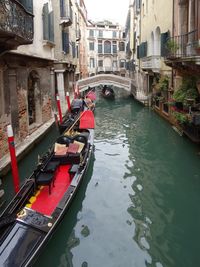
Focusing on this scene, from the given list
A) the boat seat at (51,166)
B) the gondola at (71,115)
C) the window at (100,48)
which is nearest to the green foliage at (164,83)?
the gondola at (71,115)

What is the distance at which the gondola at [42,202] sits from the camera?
3.89 metres

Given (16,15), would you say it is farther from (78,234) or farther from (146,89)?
(146,89)

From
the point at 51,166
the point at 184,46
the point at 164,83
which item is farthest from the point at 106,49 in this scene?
the point at 51,166

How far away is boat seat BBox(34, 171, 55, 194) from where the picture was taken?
223 inches

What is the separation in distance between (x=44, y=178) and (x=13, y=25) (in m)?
2.75

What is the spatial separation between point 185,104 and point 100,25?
39301mm

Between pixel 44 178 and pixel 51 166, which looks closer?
pixel 44 178

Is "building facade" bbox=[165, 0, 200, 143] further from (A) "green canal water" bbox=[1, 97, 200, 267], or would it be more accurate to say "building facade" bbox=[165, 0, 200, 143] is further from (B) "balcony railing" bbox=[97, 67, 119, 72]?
(B) "balcony railing" bbox=[97, 67, 119, 72]

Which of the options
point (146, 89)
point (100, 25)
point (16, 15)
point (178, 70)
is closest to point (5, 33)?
point (16, 15)

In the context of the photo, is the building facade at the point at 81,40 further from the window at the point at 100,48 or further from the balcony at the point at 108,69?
the window at the point at 100,48

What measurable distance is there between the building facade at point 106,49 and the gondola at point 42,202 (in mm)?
36968

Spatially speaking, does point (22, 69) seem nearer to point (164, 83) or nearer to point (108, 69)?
point (164, 83)

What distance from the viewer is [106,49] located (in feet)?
149

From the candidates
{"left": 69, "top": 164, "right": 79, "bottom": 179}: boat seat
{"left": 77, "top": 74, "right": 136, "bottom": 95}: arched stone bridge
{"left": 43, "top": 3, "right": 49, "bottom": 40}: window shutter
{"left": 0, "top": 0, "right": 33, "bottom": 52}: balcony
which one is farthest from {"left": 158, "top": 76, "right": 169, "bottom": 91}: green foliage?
{"left": 77, "top": 74, "right": 136, "bottom": 95}: arched stone bridge
